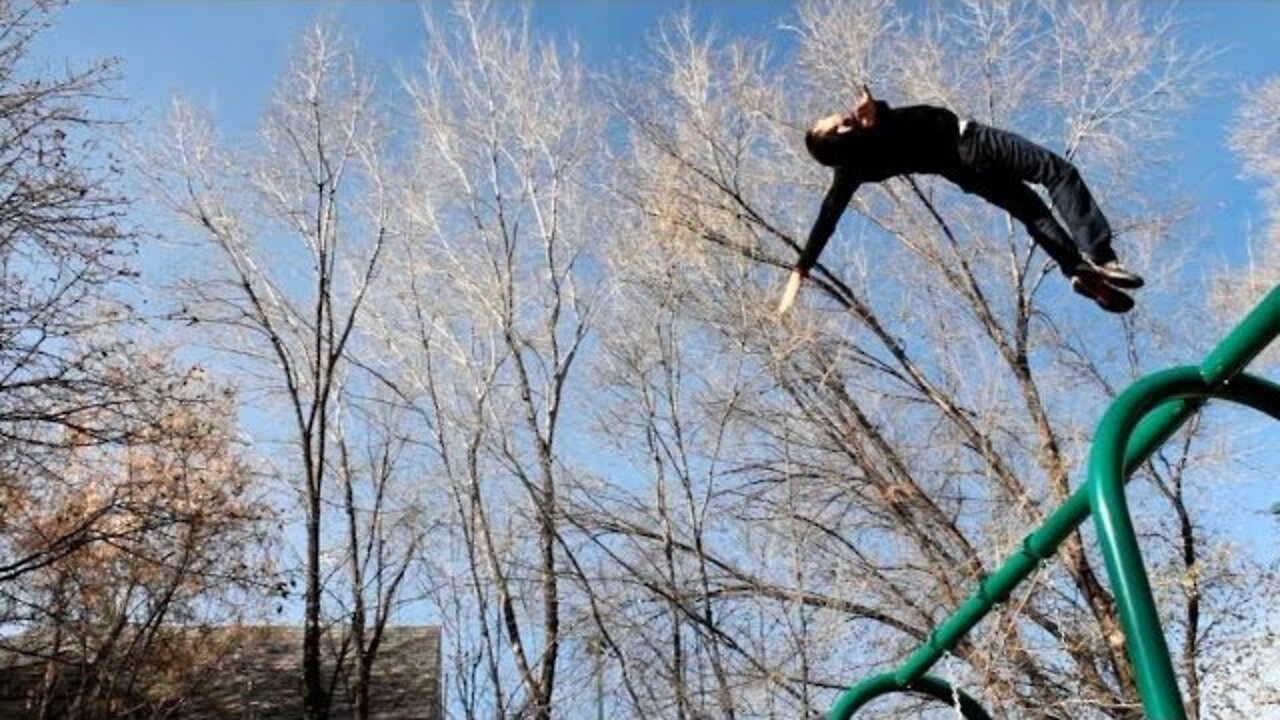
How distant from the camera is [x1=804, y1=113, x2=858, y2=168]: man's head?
3.94 metres

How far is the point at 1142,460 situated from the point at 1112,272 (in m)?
1.07

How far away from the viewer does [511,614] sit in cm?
1419

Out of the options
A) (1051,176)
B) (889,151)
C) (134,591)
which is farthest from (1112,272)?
(134,591)

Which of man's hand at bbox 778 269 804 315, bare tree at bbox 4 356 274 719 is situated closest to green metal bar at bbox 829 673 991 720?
man's hand at bbox 778 269 804 315

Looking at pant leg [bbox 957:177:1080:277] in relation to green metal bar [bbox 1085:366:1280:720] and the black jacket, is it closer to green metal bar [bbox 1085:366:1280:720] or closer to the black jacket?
the black jacket

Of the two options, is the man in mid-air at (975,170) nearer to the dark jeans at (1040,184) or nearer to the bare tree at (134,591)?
the dark jeans at (1040,184)

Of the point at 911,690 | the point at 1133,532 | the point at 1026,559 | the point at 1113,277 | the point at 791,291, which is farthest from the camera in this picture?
the point at 911,690

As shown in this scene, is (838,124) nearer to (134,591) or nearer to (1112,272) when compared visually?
(1112,272)

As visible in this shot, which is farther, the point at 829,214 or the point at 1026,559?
the point at 829,214

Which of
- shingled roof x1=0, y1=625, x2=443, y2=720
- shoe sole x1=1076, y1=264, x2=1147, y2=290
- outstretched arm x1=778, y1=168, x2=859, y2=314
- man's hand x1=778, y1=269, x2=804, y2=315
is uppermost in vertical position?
shingled roof x1=0, y1=625, x2=443, y2=720

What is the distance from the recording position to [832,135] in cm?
395

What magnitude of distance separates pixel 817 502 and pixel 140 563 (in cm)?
789

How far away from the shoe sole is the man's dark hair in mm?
923

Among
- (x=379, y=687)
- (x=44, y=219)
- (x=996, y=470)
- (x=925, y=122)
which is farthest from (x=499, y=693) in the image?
(x=925, y=122)
